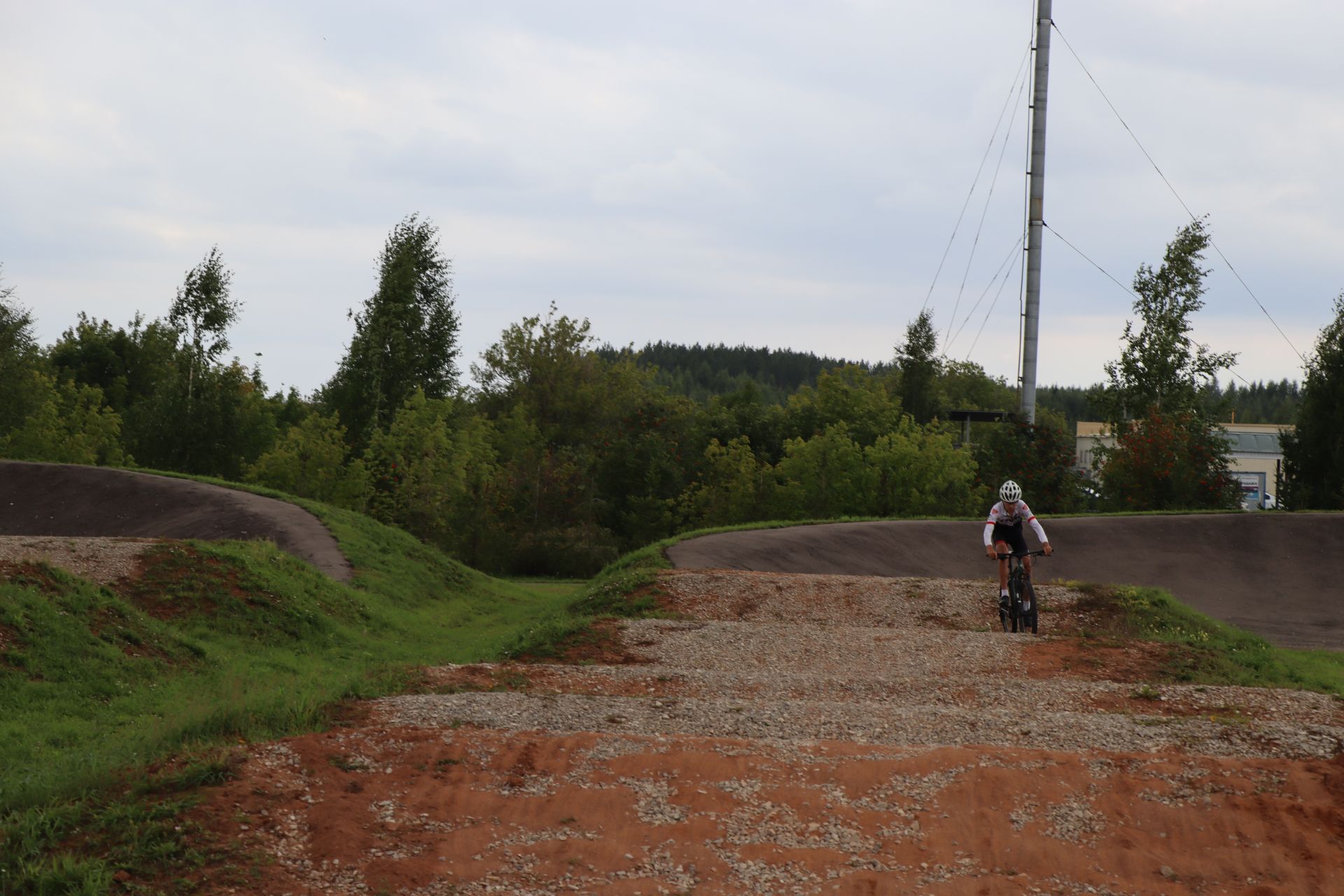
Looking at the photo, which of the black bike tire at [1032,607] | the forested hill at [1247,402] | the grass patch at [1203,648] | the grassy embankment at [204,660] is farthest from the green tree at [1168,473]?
the forested hill at [1247,402]

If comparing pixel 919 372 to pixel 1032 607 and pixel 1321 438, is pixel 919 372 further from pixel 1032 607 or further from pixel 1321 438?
pixel 1032 607

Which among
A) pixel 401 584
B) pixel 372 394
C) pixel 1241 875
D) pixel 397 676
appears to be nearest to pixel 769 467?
pixel 372 394

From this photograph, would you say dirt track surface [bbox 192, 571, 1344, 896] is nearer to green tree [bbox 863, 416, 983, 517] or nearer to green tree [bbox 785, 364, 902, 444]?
green tree [bbox 863, 416, 983, 517]

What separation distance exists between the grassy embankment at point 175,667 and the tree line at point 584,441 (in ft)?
45.7

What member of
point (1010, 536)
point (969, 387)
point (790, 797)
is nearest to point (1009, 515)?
point (1010, 536)

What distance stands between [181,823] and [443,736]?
206cm

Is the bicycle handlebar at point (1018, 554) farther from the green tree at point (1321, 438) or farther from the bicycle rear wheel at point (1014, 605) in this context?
the green tree at point (1321, 438)

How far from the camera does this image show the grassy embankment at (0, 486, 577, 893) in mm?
6297

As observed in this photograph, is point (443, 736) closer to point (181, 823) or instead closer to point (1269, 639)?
point (181, 823)

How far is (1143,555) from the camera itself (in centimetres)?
2514

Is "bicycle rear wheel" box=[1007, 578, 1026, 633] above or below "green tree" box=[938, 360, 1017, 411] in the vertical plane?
below

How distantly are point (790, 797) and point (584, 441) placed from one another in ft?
168

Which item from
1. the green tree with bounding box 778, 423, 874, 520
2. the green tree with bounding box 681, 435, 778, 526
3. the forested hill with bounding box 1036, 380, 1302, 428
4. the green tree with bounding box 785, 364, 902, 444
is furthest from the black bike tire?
the forested hill with bounding box 1036, 380, 1302, 428

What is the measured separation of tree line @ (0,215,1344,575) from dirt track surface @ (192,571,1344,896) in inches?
1069
